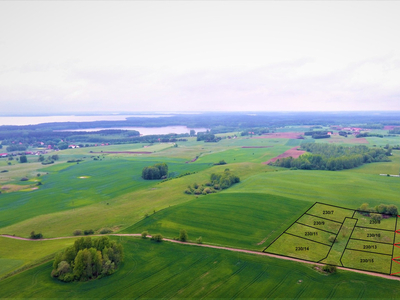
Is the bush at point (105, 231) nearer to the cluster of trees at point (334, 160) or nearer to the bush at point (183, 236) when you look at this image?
the bush at point (183, 236)

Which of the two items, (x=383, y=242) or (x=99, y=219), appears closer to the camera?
(x=383, y=242)

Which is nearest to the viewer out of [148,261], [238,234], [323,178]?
[148,261]

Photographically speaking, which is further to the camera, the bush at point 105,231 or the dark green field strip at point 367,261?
the bush at point 105,231

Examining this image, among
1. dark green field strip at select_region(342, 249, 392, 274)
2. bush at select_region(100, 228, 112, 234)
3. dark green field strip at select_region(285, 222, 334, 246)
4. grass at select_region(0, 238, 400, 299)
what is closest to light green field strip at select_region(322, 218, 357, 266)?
dark green field strip at select_region(342, 249, 392, 274)

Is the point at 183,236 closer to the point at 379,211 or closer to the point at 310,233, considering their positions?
the point at 310,233

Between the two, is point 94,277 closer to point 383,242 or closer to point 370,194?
point 383,242

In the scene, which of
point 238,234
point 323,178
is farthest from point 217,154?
Result: point 238,234

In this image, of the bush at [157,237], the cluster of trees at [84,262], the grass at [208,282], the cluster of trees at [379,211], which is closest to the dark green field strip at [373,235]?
the cluster of trees at [379,211]
